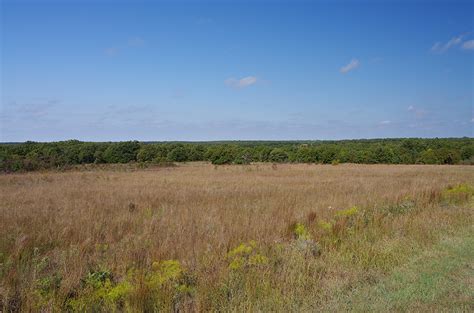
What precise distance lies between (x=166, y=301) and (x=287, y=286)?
1.58m

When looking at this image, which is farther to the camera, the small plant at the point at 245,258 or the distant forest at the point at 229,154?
the distant forest at the point at 229,154

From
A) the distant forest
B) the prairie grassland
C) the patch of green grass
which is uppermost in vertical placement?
the distant forest

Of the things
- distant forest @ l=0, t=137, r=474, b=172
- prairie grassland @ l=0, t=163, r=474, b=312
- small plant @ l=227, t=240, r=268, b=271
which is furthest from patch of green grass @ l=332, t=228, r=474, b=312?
distant forest @ l=0, t=137, r=474, b=172

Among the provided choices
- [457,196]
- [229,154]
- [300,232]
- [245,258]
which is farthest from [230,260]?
[229,154]

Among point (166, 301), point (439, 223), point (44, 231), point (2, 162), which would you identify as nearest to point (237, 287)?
point (166, 301)

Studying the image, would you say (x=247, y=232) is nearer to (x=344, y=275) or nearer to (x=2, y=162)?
(x=344, y=275)

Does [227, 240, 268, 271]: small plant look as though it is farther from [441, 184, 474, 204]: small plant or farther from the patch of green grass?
[441, 184, 474, 204]: small plant

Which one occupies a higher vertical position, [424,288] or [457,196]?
[457,196]

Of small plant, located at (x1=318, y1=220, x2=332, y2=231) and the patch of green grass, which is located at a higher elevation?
small plant, located at (x1=318, y1=220, x2=332, y2=231)

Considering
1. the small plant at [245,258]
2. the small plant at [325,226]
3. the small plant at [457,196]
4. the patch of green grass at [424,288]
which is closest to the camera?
the patch of green grass at [424,288]

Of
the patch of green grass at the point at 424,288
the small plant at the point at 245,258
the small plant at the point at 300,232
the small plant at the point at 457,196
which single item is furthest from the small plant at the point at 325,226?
the small plant at the point at 457,196

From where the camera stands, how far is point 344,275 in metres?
5.07

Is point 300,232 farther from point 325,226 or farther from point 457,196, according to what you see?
point 457,196

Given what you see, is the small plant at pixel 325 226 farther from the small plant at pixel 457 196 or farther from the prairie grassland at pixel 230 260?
the small plant at pixel 457 196
